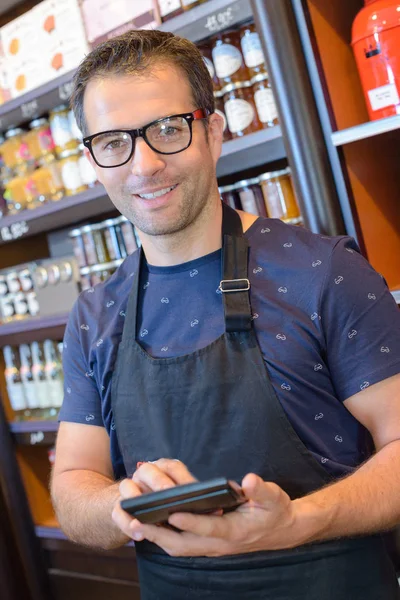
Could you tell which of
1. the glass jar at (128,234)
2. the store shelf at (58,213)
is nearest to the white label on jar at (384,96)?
the store shelf at (58,213)

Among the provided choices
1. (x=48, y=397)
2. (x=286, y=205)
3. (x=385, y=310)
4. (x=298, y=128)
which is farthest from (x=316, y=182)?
(x=48, y=397)

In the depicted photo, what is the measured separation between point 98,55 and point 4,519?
2.24m

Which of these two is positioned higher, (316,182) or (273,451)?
(316,182)

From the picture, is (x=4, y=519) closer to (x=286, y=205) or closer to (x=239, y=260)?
(x=286, y=205)

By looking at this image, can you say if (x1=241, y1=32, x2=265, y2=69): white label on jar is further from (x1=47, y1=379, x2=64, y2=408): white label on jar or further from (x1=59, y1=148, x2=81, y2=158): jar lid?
(x1=47, y1=379, x2=64, y2=408): white label on jar

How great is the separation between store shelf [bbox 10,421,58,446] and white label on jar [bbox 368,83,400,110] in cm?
166

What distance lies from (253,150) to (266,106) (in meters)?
0.13

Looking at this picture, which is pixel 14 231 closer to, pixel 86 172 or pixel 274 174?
pixel 86 172

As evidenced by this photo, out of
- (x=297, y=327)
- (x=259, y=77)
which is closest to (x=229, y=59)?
(x=259, y=77)

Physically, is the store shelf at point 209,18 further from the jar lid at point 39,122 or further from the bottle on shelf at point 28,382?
the bottle on shelf at point 28,382

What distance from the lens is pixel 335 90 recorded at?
1.74 metres

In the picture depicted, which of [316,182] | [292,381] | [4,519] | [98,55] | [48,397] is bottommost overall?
[4,519]

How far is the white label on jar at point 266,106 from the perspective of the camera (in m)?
1.96

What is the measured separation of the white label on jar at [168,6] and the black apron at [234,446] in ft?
3.15
